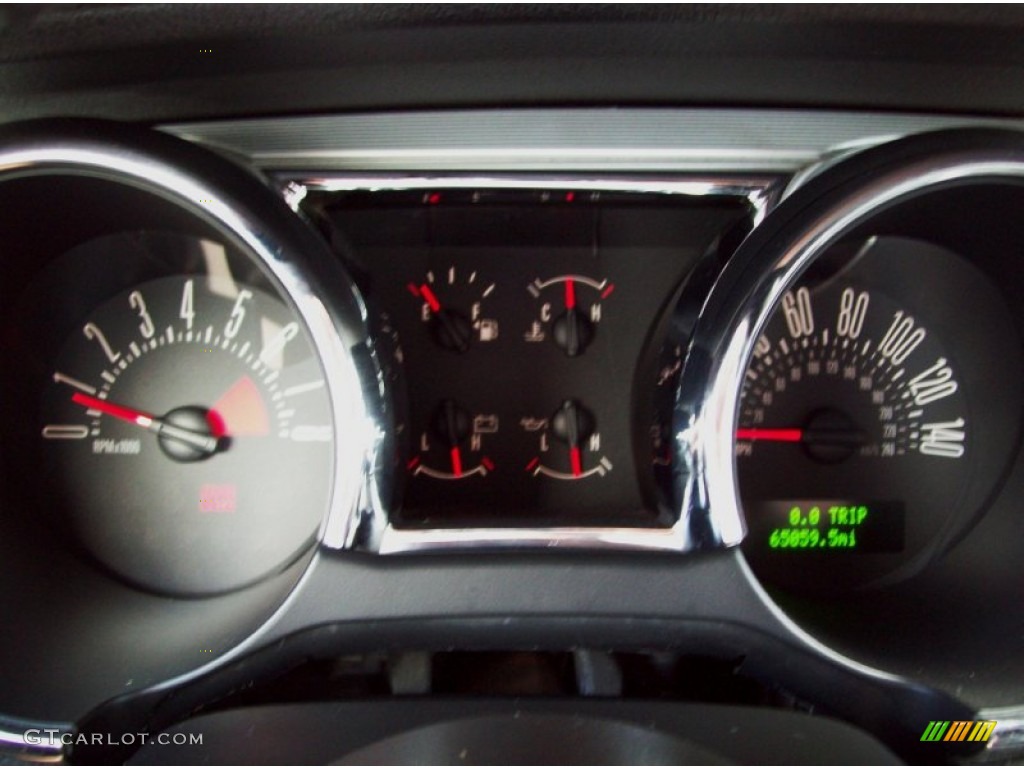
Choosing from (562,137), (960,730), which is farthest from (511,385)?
(960,730)

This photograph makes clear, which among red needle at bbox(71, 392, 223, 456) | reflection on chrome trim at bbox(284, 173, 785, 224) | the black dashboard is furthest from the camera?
red needle at bbox(71, 392, 223, 456)

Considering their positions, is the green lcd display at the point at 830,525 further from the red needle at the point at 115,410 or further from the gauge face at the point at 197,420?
the red needle at the point at 115,410

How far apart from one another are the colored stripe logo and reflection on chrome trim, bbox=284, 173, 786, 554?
339mm

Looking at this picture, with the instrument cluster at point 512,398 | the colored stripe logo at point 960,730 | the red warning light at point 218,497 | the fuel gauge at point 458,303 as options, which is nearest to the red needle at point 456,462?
the instrument cluster at point 512,398

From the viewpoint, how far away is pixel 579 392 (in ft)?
4.44

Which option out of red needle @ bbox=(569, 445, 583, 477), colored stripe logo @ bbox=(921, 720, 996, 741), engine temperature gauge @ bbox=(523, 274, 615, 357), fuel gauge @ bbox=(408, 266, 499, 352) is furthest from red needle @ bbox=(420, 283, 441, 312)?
colored stripe logo @ bbox=(921, 720, 996, 741)

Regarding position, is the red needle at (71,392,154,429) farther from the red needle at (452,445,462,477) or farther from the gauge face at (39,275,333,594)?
the red needle at (452,445,462,477)

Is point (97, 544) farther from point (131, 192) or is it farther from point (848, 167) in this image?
point (848, 167)

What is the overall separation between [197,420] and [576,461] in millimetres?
518

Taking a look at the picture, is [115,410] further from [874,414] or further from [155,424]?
[874,414]

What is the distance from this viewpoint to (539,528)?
46.6 inches

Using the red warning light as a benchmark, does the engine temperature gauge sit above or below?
above

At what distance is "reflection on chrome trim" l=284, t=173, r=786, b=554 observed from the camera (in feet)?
3.84

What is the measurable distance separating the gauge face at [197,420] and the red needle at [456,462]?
17 centimetres
